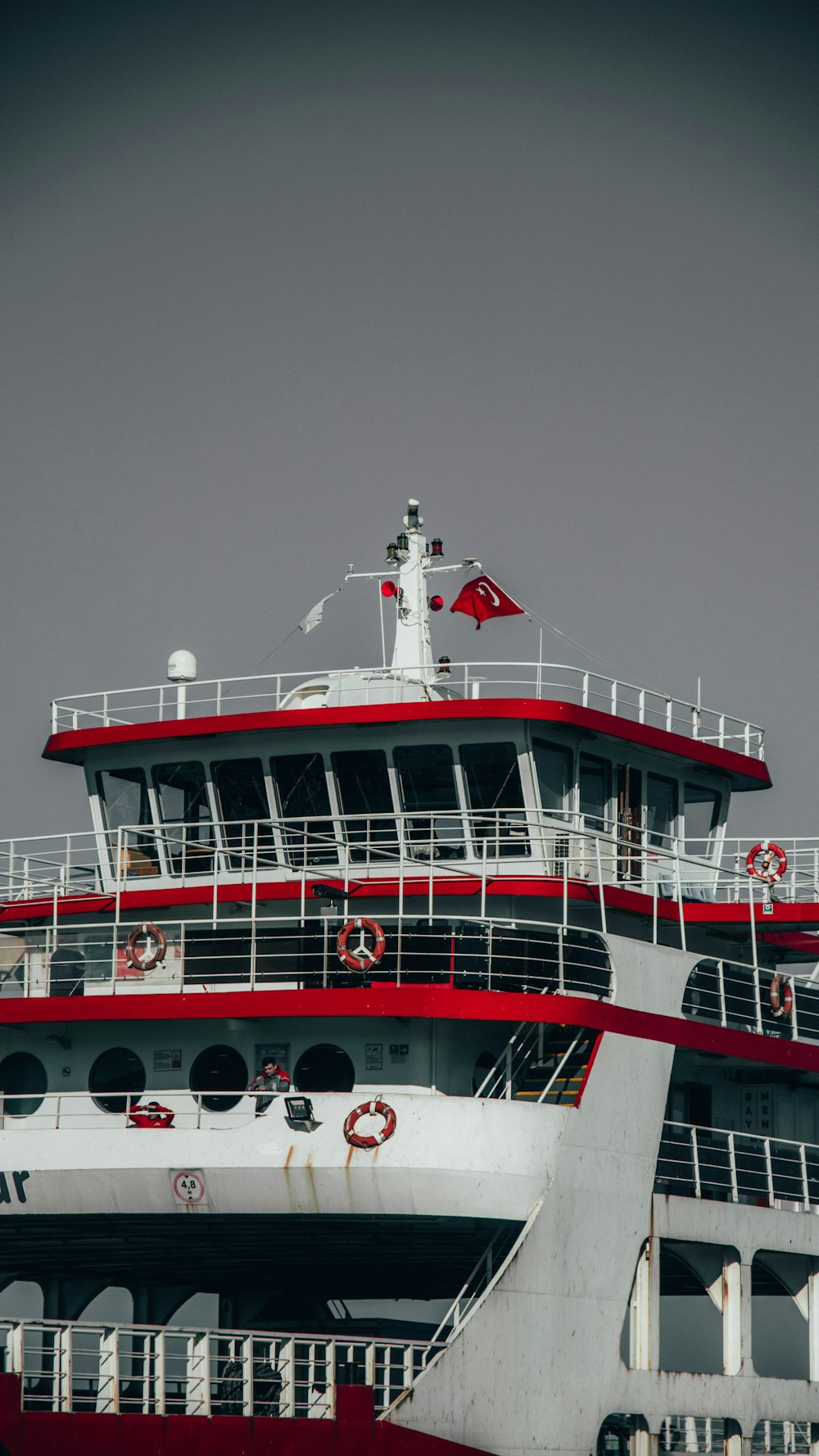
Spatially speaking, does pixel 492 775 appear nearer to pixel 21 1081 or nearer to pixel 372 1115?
pixel 372 1115

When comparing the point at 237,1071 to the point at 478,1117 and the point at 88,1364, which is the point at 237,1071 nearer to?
the point at 478,1117

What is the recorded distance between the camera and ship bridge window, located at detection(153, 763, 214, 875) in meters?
30.5

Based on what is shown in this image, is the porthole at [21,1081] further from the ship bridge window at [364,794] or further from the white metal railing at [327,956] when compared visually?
the ship bridge window at [364,794]

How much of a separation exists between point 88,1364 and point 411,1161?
21.8 metres

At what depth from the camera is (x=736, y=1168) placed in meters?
28.1

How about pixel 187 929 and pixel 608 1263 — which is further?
pixel 187 929

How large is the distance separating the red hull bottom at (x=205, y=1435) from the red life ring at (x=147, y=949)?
6.43m

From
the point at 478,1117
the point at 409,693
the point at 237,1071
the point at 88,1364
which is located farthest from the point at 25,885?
the point at 88,1364

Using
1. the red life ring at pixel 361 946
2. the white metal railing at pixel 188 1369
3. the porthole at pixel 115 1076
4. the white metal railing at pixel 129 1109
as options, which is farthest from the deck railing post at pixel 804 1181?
the porthole at pixel 115 1076

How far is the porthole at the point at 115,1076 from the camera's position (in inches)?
1076

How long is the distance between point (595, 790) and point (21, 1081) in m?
10.1

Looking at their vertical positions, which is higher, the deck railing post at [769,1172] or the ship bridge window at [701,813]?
the ship bridge window at [701,813]

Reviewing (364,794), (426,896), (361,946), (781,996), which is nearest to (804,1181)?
(781,996)

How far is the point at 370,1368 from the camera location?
23.2 meters
